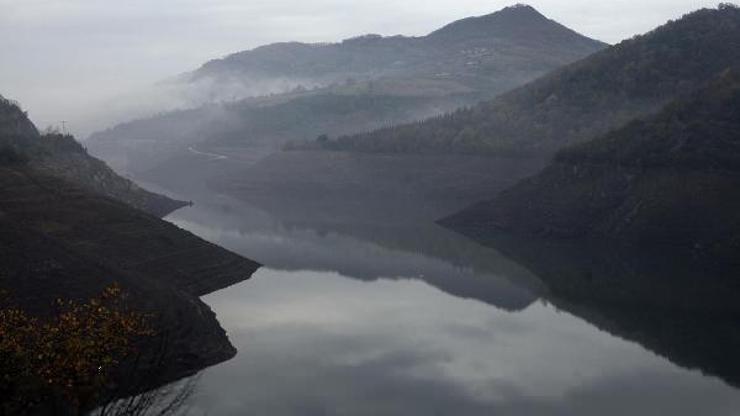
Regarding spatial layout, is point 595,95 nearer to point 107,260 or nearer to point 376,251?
point 376,251

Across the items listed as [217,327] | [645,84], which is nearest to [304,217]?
[645,84]

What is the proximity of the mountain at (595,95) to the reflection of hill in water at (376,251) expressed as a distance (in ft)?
76.6

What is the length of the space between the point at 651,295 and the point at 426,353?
20.3m

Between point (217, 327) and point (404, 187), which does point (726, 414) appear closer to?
point (217, 327)

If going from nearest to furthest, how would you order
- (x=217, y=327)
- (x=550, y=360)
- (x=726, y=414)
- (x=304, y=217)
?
A: (x=726, y=414)
(x=550, y=360)
(x=217, y=327)
(x=304, y=217)

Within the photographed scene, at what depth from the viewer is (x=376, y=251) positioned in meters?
75.5

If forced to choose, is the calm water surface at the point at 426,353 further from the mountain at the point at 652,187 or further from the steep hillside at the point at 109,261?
the mountain at the point at 652,187

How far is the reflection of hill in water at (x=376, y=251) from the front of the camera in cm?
5980

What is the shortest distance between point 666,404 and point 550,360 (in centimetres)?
663

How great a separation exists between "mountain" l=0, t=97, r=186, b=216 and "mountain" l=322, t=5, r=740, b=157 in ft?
129

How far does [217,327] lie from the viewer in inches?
1631

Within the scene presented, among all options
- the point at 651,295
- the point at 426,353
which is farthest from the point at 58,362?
A: the point at 651,295

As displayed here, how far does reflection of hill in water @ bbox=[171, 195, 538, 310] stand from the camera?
59.8 m

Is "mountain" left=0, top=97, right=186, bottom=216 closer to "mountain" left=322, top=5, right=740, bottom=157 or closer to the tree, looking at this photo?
"mountain" left=322, top=5, right=740, bottom=157
